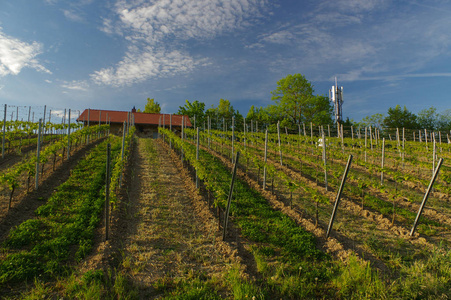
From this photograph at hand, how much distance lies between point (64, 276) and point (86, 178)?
571 centimetres

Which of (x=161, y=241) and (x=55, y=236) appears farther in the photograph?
(x=161, y=241)

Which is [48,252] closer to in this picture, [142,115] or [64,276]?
[64,276]

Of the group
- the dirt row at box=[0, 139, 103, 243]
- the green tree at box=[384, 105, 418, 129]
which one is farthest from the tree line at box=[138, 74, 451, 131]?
the dirt row at box=[0, 139, 103, 243]

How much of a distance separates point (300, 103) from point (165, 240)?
31.6 metres

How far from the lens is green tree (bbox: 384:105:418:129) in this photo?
4041cm

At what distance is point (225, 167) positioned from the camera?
40.2 ft

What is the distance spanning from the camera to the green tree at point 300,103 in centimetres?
3347

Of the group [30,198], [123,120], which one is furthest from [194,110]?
[30,198]

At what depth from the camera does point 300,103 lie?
3378 cm

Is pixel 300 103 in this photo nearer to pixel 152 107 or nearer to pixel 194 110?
pixel 194 110

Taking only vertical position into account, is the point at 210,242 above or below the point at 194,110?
below

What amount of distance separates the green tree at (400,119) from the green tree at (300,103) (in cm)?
1413

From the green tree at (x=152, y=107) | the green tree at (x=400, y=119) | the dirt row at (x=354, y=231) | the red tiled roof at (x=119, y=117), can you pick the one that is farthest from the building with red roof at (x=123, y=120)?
the green tree at (x=400, y=119)

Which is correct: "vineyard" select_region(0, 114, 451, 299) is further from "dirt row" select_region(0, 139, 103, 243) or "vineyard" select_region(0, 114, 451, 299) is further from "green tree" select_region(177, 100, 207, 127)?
"green tree" select_region(177, 100, 207, 127)
